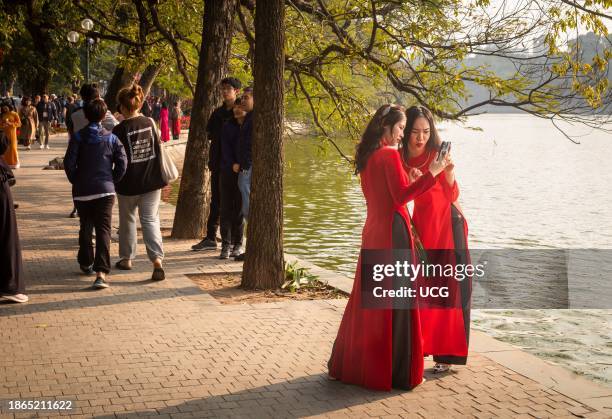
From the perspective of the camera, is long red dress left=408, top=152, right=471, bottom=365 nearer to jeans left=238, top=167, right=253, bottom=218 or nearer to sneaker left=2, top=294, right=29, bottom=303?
sneaker left=2, top=294, right=29, bottom=303

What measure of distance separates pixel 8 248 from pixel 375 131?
3880mm

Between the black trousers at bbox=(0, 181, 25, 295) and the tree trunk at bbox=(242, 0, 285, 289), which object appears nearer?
the black trousers at bbox=(0, 181, 25, 295)

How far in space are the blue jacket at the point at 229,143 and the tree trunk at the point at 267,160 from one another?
5.86ft

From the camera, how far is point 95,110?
9258mm

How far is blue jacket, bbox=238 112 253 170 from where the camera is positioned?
1092 centimetres

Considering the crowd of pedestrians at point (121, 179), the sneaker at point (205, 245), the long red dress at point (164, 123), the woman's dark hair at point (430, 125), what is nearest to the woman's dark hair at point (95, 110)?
the crowd of pedestrians at point (121, 179)

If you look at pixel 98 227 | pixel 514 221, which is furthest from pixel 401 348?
pixel 514 221

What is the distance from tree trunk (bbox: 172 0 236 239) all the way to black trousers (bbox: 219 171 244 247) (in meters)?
1.66

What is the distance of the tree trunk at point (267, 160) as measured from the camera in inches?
365

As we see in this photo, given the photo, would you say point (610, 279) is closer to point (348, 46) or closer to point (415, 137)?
point (348, 46)

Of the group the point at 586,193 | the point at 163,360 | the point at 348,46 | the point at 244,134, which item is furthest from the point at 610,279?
the point at 586,193

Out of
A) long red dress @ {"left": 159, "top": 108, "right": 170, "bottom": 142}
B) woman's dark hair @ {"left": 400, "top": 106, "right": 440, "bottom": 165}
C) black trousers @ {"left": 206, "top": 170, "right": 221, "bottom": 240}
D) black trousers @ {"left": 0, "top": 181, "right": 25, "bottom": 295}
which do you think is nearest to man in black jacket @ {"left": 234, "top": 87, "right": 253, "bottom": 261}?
black trousers @ {"left": 206, "top": 170, "right": 221, "bottom": 240}

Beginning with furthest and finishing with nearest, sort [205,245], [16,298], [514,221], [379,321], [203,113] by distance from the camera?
[514,221] < [203,113] < [205,245] < [16,298] < [379,321]

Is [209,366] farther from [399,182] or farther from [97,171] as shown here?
[97,171]
